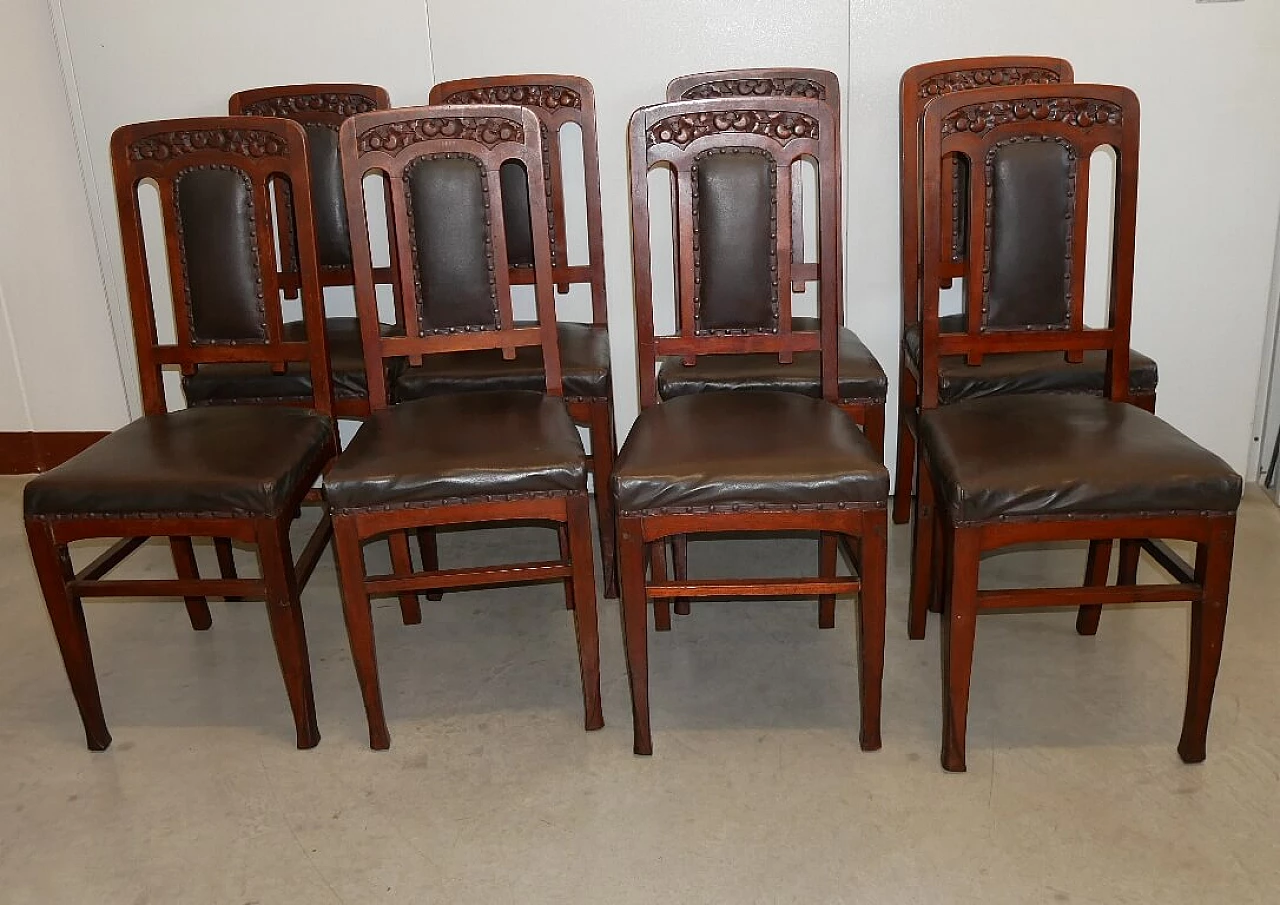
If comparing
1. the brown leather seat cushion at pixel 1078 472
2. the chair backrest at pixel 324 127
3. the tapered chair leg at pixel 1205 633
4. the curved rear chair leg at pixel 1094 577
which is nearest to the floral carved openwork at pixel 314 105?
the chair backrest at pixel 324 127

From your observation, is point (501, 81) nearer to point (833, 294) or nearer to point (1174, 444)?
point (833, 294)

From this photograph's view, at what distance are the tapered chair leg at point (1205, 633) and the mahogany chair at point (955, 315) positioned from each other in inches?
17.8

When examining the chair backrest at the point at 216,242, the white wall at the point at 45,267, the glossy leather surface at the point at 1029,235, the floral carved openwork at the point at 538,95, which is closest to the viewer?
the glossy leather surface at the point at 1029,235

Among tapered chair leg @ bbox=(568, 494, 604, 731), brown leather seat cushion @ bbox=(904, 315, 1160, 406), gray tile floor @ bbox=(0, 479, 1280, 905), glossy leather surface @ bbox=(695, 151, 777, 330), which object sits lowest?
gray tile floor @ bbox=(0, 479, 1280, 905)

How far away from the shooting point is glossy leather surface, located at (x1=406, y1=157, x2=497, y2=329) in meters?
2.37

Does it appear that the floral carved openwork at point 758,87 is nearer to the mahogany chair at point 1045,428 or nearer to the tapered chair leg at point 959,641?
the mahogany chair at point 1045,428

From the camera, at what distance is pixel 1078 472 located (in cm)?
185

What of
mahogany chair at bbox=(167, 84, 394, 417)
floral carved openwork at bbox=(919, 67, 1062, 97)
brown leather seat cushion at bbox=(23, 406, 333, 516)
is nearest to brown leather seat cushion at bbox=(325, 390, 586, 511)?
brown leather seat cushion at bbox=(23, 406, 333, 516)

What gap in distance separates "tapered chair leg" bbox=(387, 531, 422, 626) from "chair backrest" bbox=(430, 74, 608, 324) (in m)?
0.81

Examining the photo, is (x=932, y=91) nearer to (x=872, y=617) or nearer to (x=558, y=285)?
(x=558, y=285)

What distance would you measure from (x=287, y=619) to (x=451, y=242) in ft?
2.75

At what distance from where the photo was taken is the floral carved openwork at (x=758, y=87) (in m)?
2.83

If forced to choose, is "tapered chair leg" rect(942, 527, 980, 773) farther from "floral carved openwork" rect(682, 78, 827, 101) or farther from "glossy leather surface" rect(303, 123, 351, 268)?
"glossy leather surface" rect(303, 123, 351, 268)

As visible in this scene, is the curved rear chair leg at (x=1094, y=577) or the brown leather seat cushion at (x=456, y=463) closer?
the brown leather seat cushion at (x=456, y=463)
